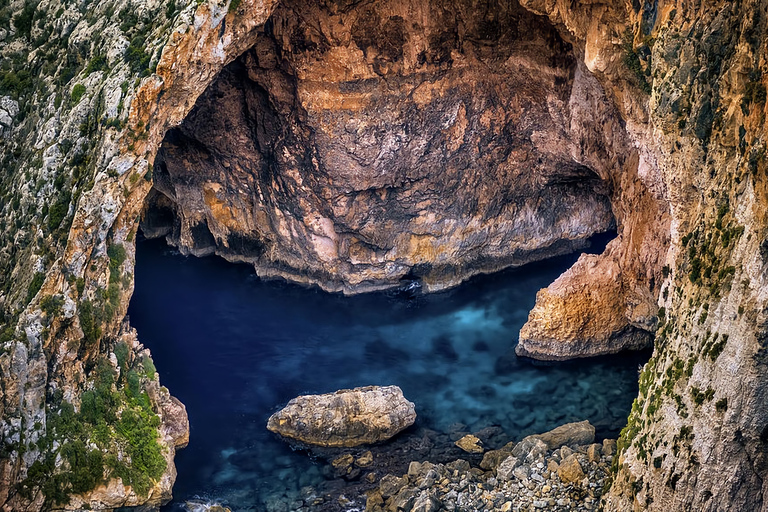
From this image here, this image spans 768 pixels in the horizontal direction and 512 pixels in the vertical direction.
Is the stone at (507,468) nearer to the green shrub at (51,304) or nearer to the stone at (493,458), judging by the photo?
the stone at (493,458)

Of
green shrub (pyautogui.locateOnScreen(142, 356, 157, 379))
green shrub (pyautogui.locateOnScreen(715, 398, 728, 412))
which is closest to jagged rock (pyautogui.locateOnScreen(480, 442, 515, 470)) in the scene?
green shrub (pyautogui.locateOnScreen(715, 398, 728, 412))

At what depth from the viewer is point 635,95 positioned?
26.1 metres

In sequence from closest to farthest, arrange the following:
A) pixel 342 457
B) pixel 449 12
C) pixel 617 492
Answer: pixel 617 492
pixel 342 457
pixel 449 12

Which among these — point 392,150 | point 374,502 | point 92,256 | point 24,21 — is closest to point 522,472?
point 374,502

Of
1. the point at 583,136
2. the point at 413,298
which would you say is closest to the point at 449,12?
the point at 583,136

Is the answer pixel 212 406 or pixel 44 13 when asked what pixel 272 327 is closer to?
pixel 212 406

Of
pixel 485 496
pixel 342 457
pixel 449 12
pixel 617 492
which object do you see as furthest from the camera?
pixel 449 12

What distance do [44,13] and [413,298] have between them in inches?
762

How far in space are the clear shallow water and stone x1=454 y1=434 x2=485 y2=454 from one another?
2.90ft

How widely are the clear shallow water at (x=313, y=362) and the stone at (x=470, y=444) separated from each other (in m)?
0.88

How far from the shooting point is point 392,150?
36719 millimetres

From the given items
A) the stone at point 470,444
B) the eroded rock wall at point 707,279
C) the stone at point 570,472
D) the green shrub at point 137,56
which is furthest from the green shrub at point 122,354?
the eroded rock wall at point 707,279

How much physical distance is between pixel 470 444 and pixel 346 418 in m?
4.39

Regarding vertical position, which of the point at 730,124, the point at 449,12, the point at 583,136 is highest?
the point at 449,12
